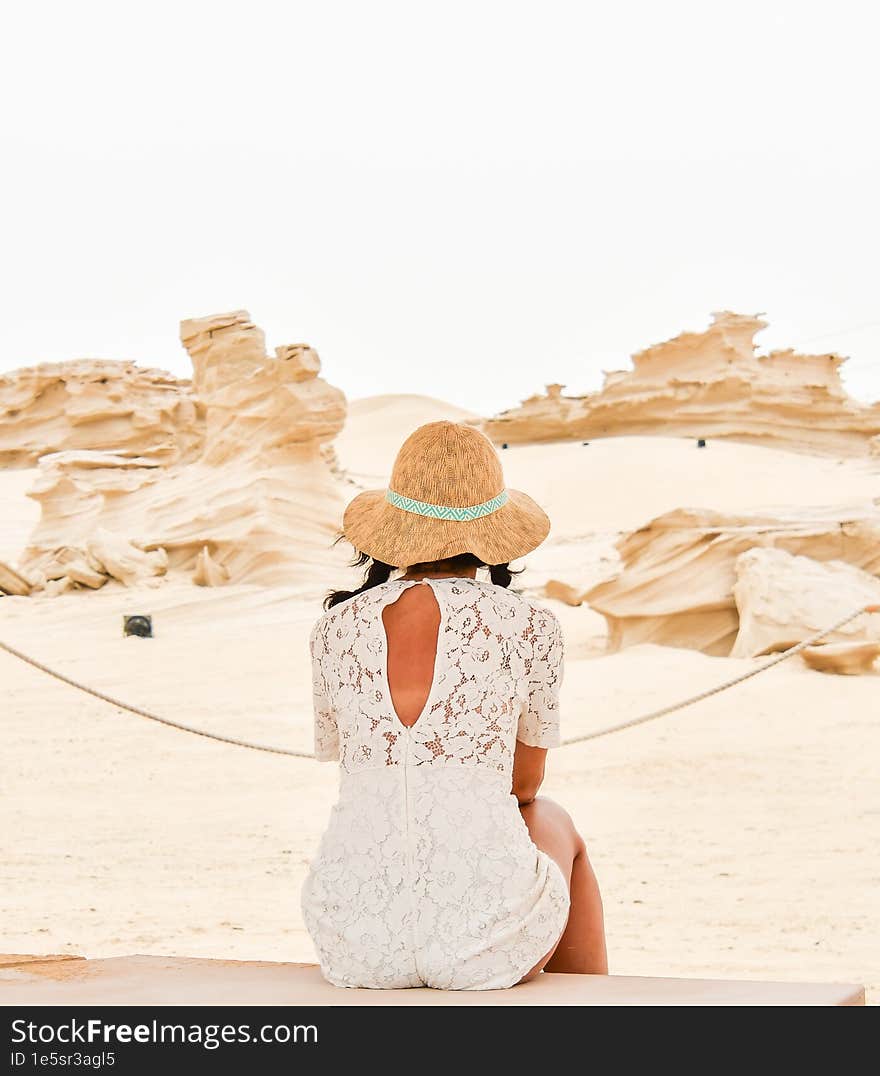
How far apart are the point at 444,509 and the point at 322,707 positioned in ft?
1.54

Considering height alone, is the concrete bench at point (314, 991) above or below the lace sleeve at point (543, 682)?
below

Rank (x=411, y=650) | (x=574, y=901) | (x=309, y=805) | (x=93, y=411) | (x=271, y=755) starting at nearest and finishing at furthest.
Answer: (x=411, y=650)
(x=574, y=901)
(x=309, y=805)
(x=271, y=755)
(x=93, y=411)

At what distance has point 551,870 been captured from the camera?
2506 mm

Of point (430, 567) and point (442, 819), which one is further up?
point (430, 567)

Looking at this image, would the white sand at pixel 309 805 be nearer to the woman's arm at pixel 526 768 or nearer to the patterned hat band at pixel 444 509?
the woman's arm at pixel 526 768

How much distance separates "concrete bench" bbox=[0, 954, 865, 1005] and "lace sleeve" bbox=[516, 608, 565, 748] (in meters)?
0.46

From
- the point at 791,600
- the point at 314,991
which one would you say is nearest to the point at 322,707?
the point at 314,991

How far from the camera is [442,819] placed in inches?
95.0

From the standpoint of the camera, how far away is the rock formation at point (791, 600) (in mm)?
8398

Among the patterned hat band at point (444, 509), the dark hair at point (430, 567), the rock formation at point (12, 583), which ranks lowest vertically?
the rock formation at point (12, 583)

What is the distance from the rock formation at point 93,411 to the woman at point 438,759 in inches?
901

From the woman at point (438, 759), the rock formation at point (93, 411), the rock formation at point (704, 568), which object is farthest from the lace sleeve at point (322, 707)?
the rock formation at point (93, 411)

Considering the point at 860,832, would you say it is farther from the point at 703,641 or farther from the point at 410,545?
the point at 703,641

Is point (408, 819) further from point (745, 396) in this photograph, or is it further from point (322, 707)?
point (745, 396)
